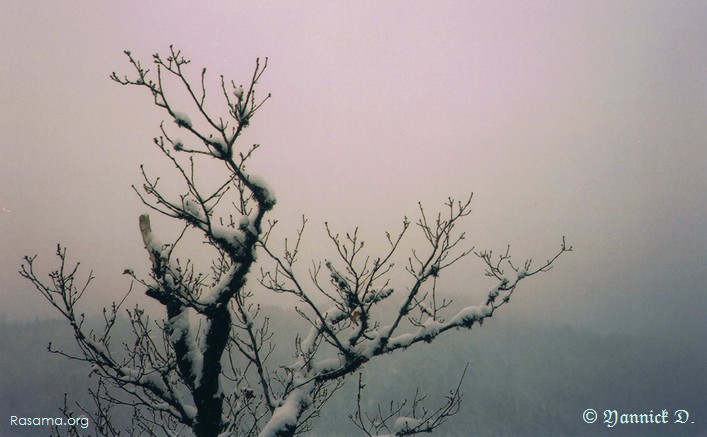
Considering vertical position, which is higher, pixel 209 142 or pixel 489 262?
pixel 209 142

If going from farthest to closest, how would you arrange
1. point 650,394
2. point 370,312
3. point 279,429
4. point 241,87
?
1. point 650,394
2. point 370,312
3. point 279,429
4. point 241,87

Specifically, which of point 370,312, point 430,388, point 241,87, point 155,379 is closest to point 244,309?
point 155,379

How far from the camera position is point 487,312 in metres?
6.83

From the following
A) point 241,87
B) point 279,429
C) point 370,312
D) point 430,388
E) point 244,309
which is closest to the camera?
point 241,87

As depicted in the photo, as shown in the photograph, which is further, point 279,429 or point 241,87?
point 279,429

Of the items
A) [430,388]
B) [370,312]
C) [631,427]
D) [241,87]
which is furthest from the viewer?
[631,427]

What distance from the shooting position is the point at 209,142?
568 centimetres

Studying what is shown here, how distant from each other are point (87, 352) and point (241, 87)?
14.2 ft

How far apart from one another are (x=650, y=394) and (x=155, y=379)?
232874mm

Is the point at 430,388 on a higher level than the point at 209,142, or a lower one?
higher

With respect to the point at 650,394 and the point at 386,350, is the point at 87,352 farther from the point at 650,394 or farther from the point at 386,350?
the point at 650,394

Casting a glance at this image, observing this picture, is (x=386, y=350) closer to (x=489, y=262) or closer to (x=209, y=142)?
(x=489, y=262)

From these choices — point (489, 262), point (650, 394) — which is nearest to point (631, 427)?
point (650, 394)

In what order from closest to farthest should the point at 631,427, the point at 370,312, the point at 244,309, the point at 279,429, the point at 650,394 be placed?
the point at 279,429 → the point at 370,312 → the point at 244,309 → the point at 631,427 → the point at 650,394
